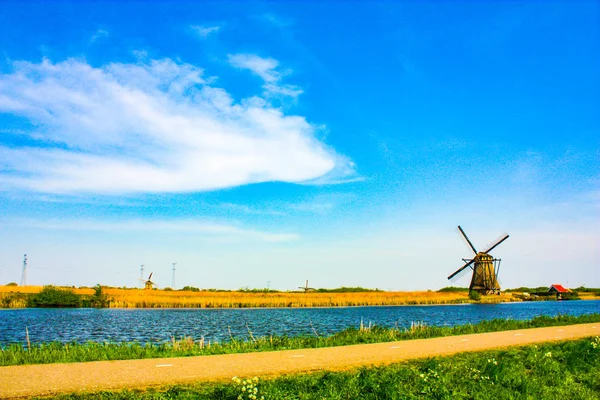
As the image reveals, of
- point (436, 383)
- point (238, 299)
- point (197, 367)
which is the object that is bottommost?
point (436, 383)

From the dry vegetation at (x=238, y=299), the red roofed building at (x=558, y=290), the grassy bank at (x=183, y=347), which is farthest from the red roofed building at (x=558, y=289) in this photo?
the grassy bank at (x=183, y=347)

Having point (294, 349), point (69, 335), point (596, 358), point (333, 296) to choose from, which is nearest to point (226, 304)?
point (333, 296)

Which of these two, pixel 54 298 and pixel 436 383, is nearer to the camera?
pixel 436 383

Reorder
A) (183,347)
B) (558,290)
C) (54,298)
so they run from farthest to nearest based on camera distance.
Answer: (558,290) → (54,298) → (183,347)

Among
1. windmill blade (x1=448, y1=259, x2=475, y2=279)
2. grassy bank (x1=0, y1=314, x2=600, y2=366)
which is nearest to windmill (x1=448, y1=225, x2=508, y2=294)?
windmill blade (x1=448, y1=259, x2=475, y2=279)

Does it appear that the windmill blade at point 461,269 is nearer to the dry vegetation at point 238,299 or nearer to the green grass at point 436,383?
the dry vegetation at point 238,299

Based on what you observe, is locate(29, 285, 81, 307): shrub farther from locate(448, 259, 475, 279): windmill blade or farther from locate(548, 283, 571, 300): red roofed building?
locate(548, 283, 571, 300): red roofed building

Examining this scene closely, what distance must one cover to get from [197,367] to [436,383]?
6896 millimetres

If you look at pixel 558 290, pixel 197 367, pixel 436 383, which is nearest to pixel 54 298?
pixel 197 367

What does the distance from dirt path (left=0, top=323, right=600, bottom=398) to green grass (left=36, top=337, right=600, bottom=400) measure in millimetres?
931

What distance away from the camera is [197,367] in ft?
45.1

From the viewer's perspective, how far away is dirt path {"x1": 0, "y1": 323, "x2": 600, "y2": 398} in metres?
11.2

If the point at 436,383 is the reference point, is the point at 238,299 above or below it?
above

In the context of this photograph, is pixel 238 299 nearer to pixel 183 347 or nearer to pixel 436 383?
pixel 183 347
